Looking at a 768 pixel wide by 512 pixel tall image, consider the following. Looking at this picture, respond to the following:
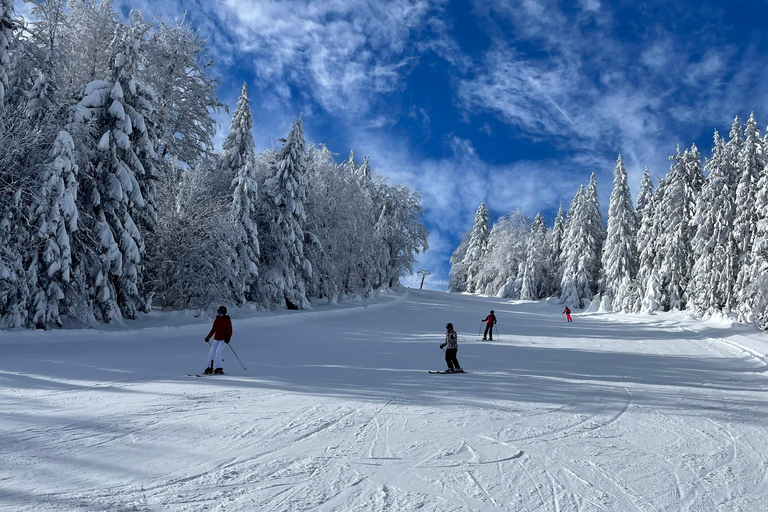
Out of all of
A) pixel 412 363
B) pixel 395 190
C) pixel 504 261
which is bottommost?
pixel 412 363

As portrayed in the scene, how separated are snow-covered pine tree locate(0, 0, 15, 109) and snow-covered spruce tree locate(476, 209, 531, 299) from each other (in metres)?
56.3

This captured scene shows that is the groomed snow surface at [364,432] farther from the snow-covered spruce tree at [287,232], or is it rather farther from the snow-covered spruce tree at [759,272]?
the snow-covered spruce tree at [759,272]

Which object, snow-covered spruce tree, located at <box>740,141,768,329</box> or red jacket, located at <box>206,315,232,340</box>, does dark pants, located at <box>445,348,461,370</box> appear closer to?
red jacket, located at <box>206,315,232,340</box>

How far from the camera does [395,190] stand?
53.5 m

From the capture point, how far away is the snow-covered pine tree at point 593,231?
174 feet

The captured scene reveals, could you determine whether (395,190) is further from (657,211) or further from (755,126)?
(755,126)

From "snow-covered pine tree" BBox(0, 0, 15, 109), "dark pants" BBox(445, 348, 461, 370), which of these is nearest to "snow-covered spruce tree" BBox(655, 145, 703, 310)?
"dark pants" BBox(445, 348, 461, 370)

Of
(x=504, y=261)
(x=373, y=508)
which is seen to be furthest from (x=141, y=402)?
(x=504, y=261)

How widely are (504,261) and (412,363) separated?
56.1 m

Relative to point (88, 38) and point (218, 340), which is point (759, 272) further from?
point (88, 38)

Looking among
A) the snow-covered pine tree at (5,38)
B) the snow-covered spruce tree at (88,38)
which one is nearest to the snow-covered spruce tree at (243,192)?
the snow-covered spruce tree at (88,38)

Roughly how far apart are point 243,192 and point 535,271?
1805 inches

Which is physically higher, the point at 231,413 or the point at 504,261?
the point at 504,261

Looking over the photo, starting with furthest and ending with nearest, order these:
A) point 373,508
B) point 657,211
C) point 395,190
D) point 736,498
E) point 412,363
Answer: point 395,190
point 657,211
point 412,363
point 736,498
point 373,508
